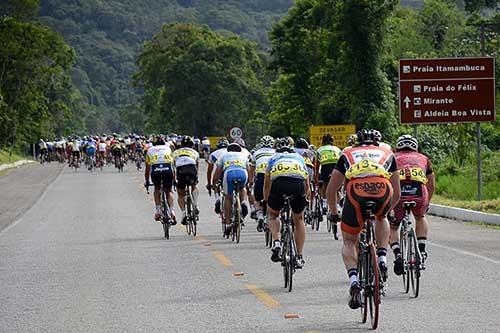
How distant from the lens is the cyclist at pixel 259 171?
784 inches

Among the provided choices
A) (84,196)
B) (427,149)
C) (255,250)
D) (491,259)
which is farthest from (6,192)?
(491,259)

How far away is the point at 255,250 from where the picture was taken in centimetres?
1858

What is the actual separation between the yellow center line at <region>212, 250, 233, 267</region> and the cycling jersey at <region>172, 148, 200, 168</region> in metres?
3.34

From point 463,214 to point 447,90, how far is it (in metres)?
4.79

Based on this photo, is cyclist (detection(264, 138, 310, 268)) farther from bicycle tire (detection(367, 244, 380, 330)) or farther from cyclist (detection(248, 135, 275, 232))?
cyclist (detection(248, 135, 275, 232))

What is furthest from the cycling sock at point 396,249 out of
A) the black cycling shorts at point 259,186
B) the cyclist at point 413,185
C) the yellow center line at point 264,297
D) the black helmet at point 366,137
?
the black cycling shorts at point 259,186

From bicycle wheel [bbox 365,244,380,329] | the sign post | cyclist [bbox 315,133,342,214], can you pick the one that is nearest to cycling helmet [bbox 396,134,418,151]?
bicycle wheel [bbox 365,244,380,329]

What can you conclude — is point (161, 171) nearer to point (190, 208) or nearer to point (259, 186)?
point (190, 208)

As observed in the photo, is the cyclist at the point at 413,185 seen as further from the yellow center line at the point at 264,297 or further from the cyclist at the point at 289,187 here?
the yellow center line at the point at 264,297

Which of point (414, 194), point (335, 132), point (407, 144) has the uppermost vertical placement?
point (335, 132)

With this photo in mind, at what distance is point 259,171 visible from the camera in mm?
Answer: 20031

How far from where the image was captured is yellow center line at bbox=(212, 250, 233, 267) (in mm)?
16550

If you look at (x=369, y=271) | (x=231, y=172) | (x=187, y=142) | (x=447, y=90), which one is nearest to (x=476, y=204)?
(x=447, y=90)

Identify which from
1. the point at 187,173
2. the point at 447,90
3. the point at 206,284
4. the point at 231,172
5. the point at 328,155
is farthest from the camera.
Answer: the point at 447,90
